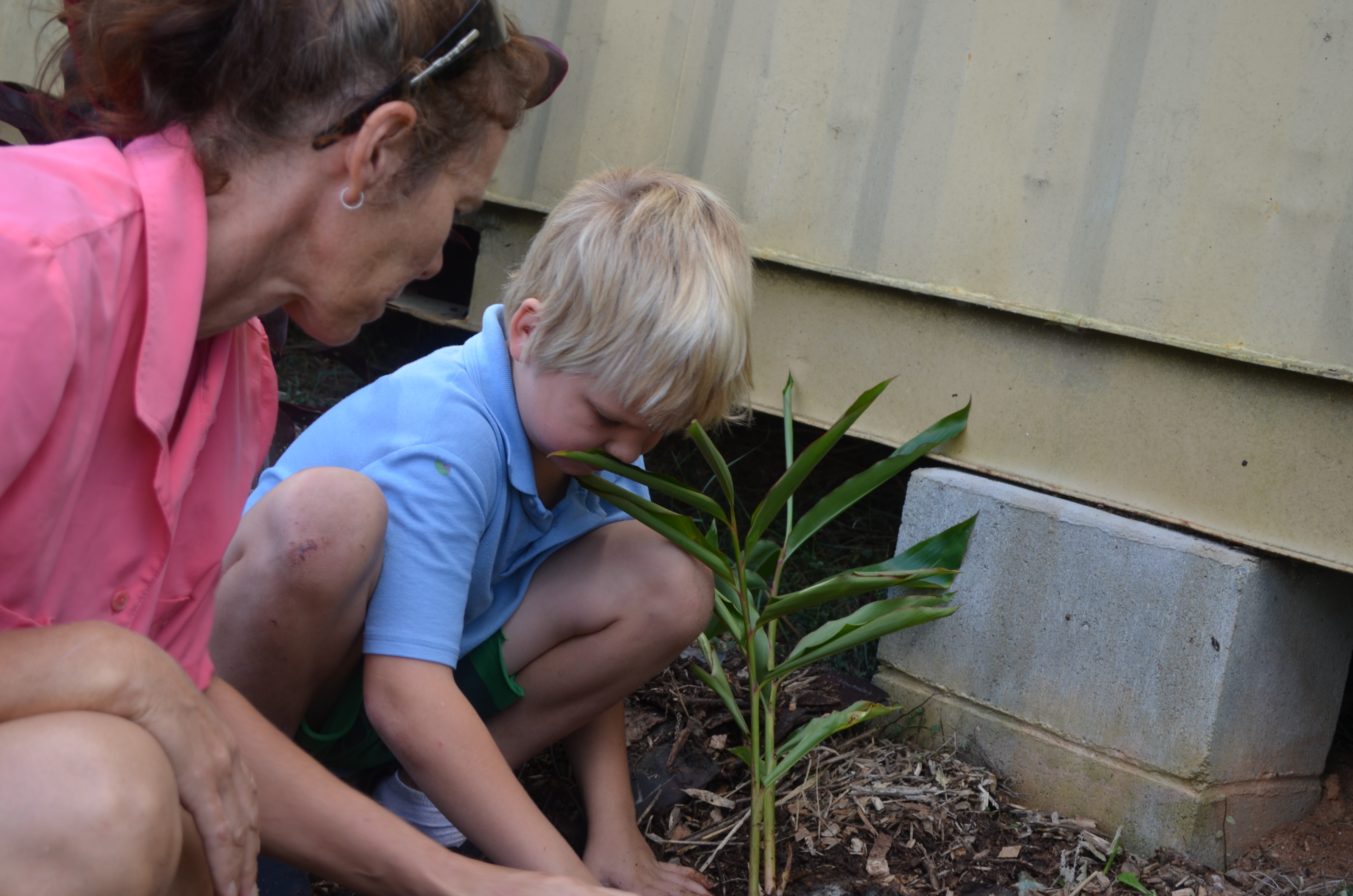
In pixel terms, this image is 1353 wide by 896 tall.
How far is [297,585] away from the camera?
150 centimetres

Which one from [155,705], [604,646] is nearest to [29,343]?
[155,705]

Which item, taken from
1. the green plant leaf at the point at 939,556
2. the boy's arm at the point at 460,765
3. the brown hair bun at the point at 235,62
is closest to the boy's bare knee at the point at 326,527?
the boy's arm at the point at 460,765

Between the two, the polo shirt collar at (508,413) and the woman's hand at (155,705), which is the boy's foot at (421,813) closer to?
the polo shirt collar at (508,413)

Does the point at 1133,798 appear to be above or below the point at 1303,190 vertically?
below

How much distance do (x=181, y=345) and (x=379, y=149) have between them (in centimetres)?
27

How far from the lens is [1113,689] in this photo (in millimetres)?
2098

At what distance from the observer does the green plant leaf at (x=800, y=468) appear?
1741 millimetres

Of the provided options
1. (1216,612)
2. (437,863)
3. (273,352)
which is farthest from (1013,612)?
(273,352)

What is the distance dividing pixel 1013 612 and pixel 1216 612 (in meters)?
0.36

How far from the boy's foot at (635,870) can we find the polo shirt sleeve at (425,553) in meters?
0.47

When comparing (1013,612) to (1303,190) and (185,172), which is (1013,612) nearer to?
(1303,190)

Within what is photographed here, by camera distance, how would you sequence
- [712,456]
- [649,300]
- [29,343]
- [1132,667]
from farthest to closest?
[1132,667] → [712,456] → [649,300] → [29,343]

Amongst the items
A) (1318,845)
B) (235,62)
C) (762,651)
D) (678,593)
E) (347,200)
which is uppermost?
(235,62)

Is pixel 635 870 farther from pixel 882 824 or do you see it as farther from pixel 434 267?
pixel 434 267
